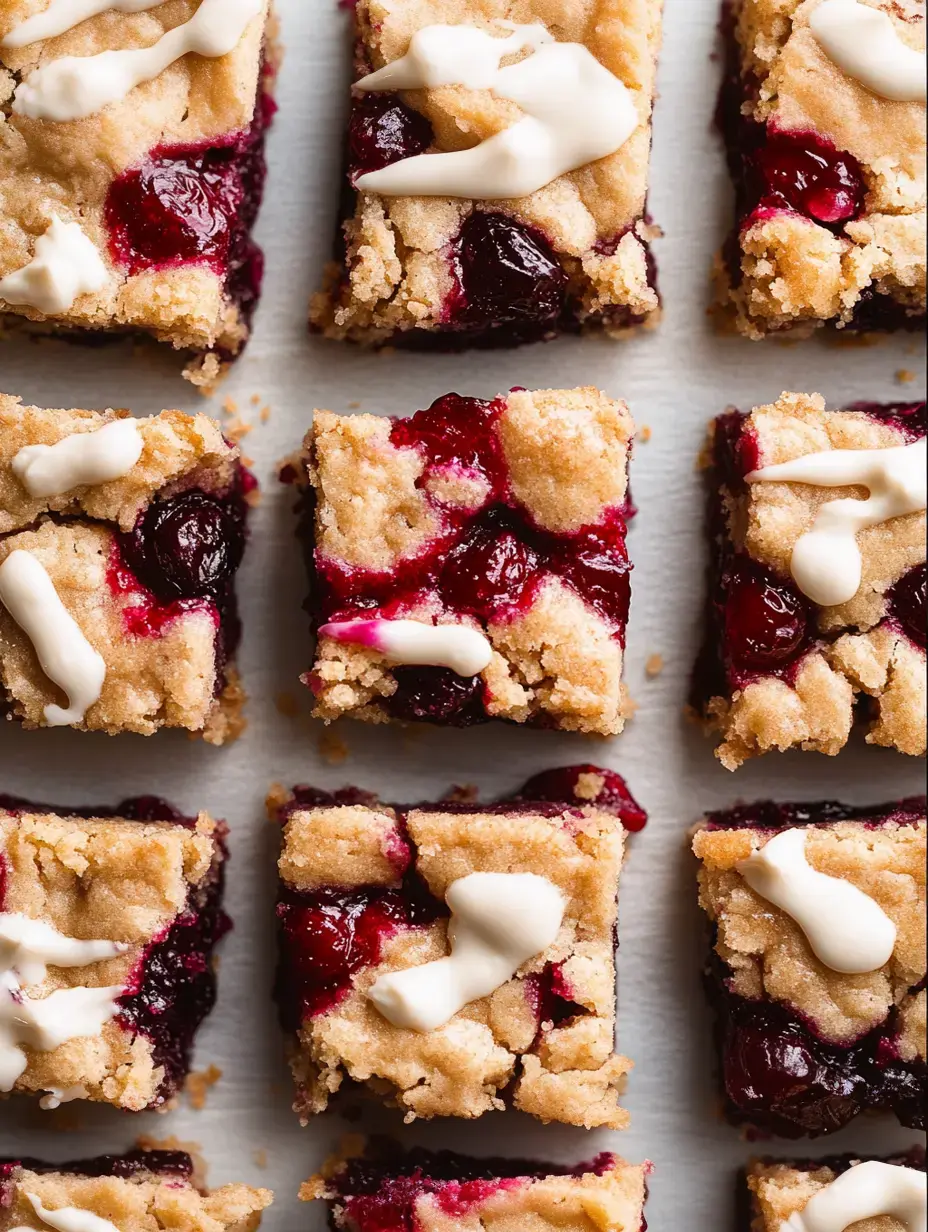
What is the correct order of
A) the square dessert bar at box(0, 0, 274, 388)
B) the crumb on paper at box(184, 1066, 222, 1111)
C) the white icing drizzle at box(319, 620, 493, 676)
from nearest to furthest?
the white icing drizzle at box(319, 620, 493, 676) < the square dessert bar at box(0, 0, 274, 388) < the crumb on paper at box(184, 1066, 222, 1111)

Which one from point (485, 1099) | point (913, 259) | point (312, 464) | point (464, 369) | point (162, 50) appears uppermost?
point (162, 50)

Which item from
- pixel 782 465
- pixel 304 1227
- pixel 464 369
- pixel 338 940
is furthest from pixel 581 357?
pixel 304 1227

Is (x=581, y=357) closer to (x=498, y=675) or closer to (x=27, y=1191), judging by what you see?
(x=498, y=675)

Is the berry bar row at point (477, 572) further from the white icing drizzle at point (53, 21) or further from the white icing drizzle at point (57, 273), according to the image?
the white icing drizzle at point (53, 21)

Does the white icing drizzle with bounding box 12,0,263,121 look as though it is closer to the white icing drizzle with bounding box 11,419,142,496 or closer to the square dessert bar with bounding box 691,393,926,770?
the white icing drizzle with bounding box 11,419,142,496

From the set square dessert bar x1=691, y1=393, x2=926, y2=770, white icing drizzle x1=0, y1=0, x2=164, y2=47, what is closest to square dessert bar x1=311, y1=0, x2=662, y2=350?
square dessert bar x1=691, y1=393, x2=926, y2=770

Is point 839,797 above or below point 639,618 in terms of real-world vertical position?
below

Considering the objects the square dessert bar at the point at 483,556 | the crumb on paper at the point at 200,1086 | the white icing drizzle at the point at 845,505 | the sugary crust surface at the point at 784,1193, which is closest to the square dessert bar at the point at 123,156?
the square dessert bar at the point at 483,556
